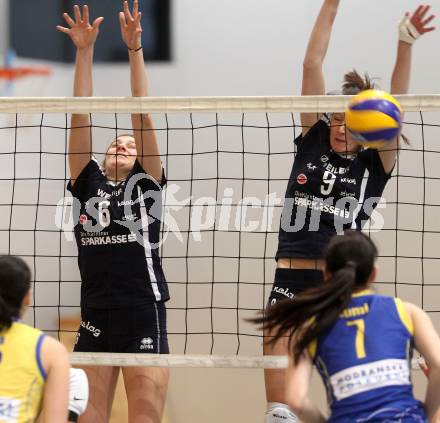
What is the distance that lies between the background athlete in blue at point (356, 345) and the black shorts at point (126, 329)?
125 cm

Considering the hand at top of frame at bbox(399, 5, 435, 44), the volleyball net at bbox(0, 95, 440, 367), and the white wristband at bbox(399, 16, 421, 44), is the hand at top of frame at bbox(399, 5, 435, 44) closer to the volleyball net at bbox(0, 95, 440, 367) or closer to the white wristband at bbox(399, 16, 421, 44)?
the white wristband at bbox(399, 16, 421, 44)

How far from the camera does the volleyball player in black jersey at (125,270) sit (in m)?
3.86

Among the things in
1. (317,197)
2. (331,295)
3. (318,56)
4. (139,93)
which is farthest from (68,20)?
(331,295)

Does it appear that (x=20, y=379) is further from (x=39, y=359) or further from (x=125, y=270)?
(x=125, y=270)

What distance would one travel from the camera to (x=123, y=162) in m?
4.12

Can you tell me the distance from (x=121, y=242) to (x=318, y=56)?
125 centimetres

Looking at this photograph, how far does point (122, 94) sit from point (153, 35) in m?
0.60

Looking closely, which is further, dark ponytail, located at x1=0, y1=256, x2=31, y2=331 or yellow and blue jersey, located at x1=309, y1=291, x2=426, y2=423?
dark ponytail, located at x1=0, y1=256, x2=31, y2=331

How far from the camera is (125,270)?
12.8 feet

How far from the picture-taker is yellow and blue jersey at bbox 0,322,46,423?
2.61 metres

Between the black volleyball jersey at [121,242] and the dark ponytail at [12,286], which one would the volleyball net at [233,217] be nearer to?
the black volleyball jersey at [121,242]

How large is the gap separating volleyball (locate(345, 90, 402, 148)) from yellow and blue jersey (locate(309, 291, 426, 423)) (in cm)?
89

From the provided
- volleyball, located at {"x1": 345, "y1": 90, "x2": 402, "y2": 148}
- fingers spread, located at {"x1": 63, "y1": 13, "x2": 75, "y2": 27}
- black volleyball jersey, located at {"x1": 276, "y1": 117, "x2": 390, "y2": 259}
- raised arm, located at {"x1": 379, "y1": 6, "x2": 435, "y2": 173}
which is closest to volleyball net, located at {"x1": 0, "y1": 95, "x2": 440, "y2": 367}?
raised arm, located at {"x1": 379, "y1": 6, "x2": 435, "y2": 173}

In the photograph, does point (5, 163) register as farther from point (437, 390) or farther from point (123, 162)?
point (437, 390)
